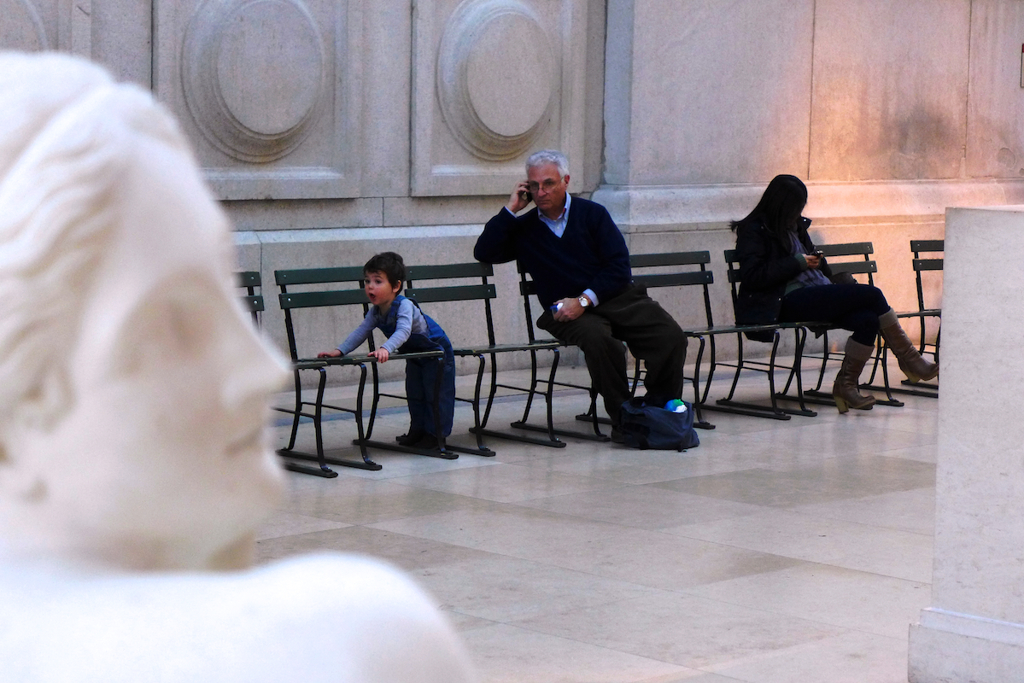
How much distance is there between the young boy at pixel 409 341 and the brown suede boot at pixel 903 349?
3.20 m

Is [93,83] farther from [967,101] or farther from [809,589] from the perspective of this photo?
[967,101]

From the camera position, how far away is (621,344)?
8.16 m

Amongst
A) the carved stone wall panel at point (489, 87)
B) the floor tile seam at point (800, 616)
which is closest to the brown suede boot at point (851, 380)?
the carved stone wall panel at point (489, 87)

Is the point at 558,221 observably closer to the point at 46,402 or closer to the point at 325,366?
the point at 325,366

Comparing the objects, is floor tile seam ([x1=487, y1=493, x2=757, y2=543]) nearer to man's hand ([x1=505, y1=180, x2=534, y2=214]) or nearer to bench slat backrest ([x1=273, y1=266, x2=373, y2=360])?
bench slat backrest ([x1=273, y1=266, x2=373, y2=360])

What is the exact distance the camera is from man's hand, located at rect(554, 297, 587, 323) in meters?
8.08

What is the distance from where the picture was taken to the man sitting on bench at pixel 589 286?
26.6 feet

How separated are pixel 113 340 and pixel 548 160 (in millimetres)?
7453

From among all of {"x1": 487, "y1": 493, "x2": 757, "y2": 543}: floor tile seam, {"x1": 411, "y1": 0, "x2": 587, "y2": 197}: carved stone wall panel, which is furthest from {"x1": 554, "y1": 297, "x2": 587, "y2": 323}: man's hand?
{"x1": 411, "y1": 0, "x2": 587, "y2": 197}: carved stone wall panel

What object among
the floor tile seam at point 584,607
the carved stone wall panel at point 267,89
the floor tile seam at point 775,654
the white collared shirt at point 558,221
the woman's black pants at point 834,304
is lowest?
the floor tile seam at point 584,607

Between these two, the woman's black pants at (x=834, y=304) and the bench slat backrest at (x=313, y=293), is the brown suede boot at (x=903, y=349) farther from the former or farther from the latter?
the bench slat backrest at (x=313, y=293)

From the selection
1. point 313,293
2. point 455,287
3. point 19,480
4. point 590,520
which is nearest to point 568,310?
point 455,287

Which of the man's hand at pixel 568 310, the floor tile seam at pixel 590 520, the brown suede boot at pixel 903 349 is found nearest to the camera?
the floor tile seam at pixel 590 520

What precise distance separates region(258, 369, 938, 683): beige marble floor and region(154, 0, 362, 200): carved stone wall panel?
193 centimetres
